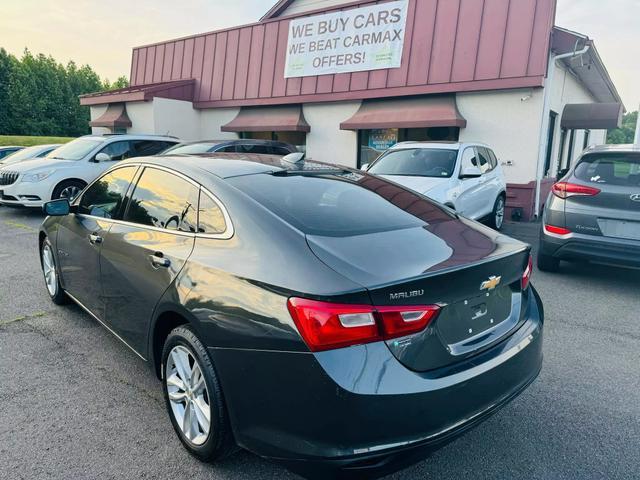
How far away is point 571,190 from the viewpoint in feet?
17.5

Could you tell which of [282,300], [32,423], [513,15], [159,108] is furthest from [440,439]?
[159,108]

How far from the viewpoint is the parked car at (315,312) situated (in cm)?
178

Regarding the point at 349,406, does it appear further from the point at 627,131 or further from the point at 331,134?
the point at 627,131

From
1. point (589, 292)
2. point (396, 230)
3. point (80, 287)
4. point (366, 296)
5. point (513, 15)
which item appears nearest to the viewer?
point (366, 296)

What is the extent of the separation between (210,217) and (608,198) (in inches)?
181

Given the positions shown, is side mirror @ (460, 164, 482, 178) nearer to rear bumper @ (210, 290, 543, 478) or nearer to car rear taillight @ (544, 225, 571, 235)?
car rear taillight @ (544, 225, 571, 235)

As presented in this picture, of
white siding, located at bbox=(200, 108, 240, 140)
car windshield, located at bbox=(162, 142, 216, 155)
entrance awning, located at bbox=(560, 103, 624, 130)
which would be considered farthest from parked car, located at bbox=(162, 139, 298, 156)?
entrance awning, located at bbox=(560, 103, 624, 130)

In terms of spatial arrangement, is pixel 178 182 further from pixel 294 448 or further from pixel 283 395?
pixel 294 448

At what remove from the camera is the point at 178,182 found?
9.26ft

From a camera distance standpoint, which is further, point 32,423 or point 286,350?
point 32,423

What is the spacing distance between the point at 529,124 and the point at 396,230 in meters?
9.17

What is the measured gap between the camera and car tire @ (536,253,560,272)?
5.89 m

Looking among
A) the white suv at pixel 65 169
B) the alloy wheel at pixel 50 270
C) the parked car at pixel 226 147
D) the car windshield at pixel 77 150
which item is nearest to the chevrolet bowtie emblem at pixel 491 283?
the alloy wheel at pixel 50 270

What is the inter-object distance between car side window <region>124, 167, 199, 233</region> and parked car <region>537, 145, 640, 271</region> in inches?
177
